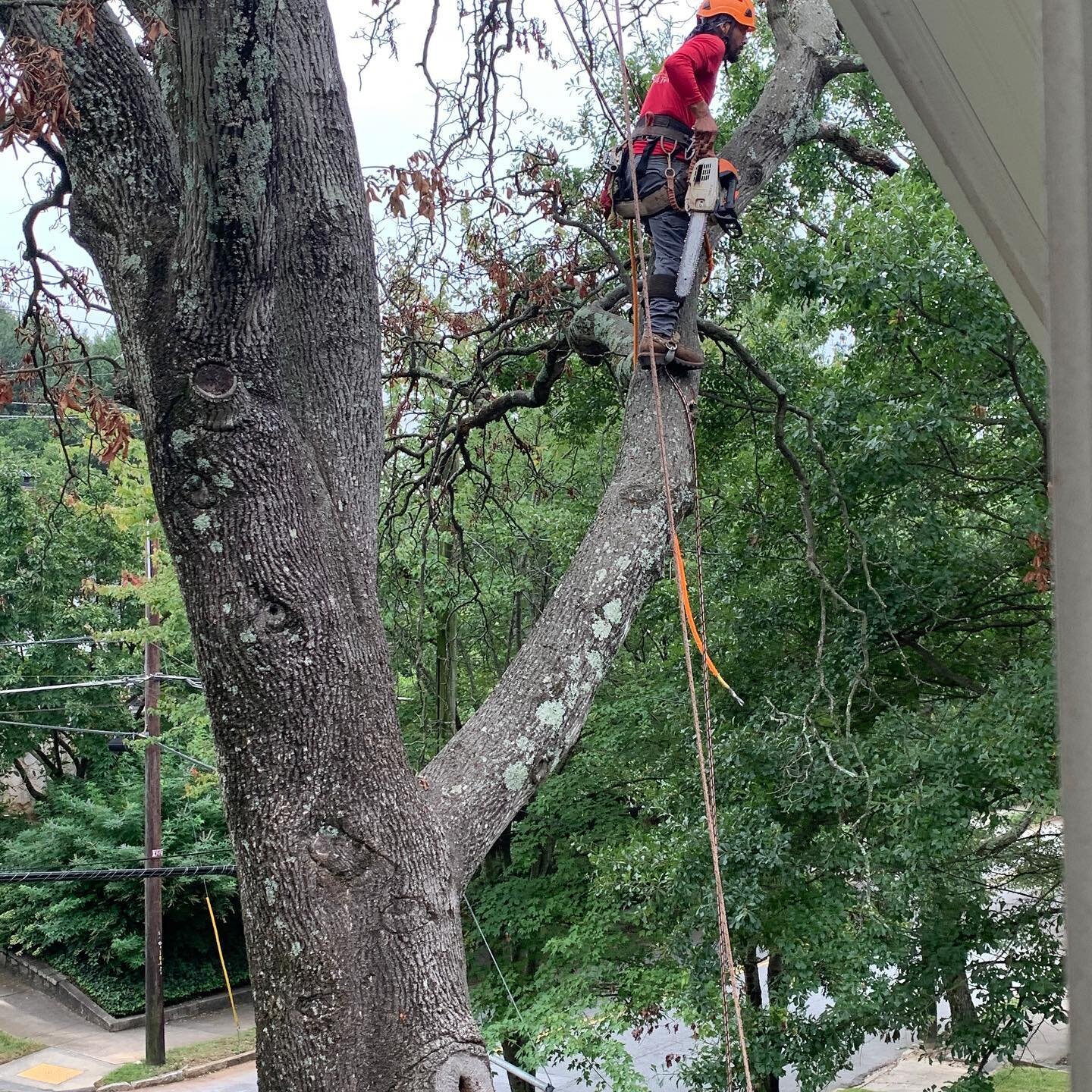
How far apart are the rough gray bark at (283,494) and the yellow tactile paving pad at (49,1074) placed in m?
16.0

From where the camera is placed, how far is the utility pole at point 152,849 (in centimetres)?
1488

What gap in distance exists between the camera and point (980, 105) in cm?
77

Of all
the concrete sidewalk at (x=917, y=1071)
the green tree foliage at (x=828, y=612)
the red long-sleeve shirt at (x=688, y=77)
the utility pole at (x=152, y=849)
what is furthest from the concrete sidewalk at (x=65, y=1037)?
the red long-sleeve shirt at (x=688, y=77)

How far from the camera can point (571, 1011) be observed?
9.32 m

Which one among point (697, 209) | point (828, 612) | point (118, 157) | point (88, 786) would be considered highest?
point (697, 209)

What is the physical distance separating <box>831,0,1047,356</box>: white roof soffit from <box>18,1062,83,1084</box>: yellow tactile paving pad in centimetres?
1822

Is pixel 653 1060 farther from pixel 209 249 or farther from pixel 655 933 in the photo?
pixel 209 249

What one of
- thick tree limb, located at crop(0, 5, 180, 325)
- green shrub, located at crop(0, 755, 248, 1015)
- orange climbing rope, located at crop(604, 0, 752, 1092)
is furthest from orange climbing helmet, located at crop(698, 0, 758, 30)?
green shrub, located at crop(0, 755, 248, 1015)

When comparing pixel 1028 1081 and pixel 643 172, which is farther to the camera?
pixel 1028 1081

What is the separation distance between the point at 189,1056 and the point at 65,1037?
99.8 inches

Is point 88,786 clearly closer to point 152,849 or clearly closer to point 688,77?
point 152,849

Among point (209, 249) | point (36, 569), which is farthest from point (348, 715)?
point (36, 569)

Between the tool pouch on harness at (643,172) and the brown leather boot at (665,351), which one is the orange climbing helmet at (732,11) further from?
the brown leather boot at (665,351)

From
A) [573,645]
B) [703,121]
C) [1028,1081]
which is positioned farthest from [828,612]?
[1028,1081]
